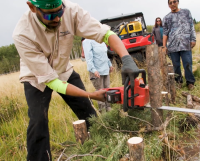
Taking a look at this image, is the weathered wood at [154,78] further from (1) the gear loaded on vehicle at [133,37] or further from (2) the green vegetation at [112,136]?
(1) the gear loaded on vehicle at [133,37]

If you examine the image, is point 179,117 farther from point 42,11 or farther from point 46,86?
point 42,11

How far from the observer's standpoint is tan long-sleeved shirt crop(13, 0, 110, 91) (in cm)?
177

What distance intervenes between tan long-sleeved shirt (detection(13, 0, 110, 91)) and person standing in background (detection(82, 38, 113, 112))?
1.20 meters

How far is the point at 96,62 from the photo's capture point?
3.54 metres

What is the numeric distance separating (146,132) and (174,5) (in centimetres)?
297

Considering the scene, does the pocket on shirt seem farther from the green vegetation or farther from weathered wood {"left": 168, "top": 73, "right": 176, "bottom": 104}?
weathered wood {"left": 168, "top": 73, "right": 176, "bottom": 104}

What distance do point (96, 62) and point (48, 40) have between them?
1.71 m

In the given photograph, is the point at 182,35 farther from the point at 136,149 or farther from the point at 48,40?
the point at 136,149

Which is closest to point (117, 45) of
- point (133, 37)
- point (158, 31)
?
point (133, 37)

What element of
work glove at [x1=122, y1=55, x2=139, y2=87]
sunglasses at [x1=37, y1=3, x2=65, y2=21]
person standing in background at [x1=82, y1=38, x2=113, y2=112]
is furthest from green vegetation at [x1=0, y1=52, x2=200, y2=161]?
sunglasses at [x1=37, y1=3, x2=65, y2=21]

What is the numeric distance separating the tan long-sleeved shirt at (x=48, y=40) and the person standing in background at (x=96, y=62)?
120 centimetres

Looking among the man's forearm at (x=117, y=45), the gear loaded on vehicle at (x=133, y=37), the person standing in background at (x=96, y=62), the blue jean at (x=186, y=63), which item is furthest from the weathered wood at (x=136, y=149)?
the gear loaded on vehicle at (x=133, y=37)

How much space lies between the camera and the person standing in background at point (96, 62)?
3398mm

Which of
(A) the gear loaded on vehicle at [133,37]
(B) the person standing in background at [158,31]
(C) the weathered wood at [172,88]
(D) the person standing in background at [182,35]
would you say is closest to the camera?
(C) the weathered wood at [172,88]
